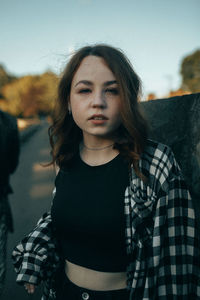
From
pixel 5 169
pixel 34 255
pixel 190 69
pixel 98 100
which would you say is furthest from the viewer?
pixel 190 69

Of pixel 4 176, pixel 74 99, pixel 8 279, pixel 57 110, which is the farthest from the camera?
pixel 8 279

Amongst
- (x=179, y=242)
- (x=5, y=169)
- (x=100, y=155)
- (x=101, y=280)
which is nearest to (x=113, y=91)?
(x=100, y=155)

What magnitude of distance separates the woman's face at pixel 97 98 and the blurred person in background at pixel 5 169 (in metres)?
1.28

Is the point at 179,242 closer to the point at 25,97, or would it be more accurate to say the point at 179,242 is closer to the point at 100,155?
the point at 100,155

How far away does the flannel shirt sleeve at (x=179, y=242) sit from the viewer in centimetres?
113

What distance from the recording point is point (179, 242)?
1.13m

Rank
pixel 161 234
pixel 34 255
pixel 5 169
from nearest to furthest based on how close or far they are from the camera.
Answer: pixel 161 234 → pixel 34 255 → pixel 5 169

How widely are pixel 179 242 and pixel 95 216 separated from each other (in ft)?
1.39

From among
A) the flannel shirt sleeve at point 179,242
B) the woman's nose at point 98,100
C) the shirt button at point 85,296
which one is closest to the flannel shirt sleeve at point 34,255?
the shirt button at point 85,296

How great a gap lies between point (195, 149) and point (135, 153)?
0.43m

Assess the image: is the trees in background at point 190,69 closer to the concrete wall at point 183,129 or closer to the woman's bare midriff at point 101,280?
the concrete wall at point 183,129

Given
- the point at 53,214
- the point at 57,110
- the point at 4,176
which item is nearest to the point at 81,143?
the point at 57,110

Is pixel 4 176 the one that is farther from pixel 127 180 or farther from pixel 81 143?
pixel 127 180

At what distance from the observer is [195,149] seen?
148 centimetres
